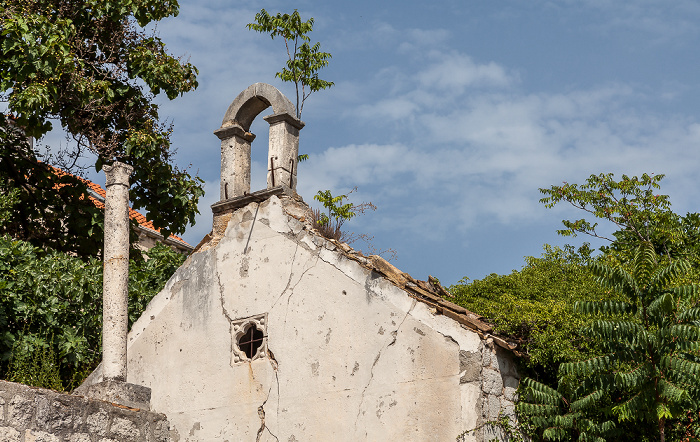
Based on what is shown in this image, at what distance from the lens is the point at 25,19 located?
1234 cm

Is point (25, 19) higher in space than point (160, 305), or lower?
higher

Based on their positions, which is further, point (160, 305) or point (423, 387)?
point (160, 305)

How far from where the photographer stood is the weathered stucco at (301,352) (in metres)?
7.28

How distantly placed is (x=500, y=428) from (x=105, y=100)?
990 cm

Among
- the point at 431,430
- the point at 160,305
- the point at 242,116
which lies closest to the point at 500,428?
the point at 431,430

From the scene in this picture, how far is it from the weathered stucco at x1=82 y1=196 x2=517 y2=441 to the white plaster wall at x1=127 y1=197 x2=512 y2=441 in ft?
0.04

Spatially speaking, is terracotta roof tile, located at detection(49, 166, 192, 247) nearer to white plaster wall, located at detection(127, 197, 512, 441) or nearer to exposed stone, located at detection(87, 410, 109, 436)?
white plaster wall, located at detection(127, 197, 512, 441)

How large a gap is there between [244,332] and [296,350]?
0.81 m

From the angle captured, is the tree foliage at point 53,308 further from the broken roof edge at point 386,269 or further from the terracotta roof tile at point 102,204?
the broken roof edge at point 386,269

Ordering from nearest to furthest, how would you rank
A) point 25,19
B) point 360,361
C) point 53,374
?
point 360,361 < point 53,374 < point 25,19

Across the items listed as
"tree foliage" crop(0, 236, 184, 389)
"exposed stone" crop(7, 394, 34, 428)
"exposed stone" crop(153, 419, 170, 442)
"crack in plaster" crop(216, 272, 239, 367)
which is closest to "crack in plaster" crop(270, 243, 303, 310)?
"crack in plaster" crop(216, 272, 239, 367)

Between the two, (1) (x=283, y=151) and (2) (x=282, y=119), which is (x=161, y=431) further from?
(2) (x=282, y=119)

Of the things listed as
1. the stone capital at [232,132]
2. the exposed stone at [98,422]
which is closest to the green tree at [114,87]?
the stone capital at [232,132]

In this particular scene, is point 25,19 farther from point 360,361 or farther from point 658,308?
point 658,308
